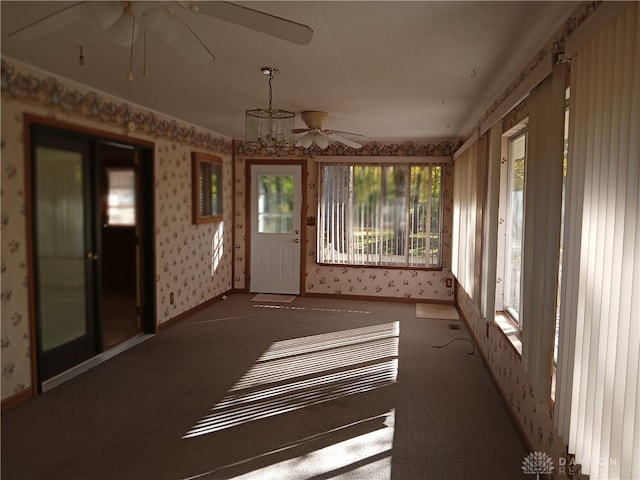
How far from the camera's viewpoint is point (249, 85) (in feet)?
12.2

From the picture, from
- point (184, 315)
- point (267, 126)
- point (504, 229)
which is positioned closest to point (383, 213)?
point (504, 229)

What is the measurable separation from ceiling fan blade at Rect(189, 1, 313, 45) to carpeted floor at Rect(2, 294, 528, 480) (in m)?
2.09

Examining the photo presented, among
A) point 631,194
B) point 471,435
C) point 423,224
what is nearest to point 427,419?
point 471,435

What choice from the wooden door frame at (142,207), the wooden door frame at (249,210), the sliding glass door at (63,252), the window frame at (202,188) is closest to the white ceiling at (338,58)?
the wooden door frame at (142,207)

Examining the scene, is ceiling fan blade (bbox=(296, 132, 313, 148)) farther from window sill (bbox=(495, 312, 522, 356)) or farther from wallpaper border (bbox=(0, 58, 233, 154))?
window sill (bbox=(495, 312, 522, 356))

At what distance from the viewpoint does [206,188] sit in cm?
615

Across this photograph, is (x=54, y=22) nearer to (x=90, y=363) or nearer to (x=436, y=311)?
(x=90, y=363)

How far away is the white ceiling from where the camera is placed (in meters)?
2.32

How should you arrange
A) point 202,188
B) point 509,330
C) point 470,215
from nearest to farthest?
point 509,330, point 470,215, point 202,188

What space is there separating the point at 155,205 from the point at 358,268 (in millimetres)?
3034

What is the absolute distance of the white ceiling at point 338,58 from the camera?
232cm

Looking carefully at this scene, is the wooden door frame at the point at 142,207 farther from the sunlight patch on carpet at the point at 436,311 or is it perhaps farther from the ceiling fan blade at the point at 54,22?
the sunlight patch on carpet at the point at 436,311

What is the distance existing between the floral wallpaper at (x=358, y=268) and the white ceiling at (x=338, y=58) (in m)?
1.73

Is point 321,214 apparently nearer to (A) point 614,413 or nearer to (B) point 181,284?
(B) point 181,284
